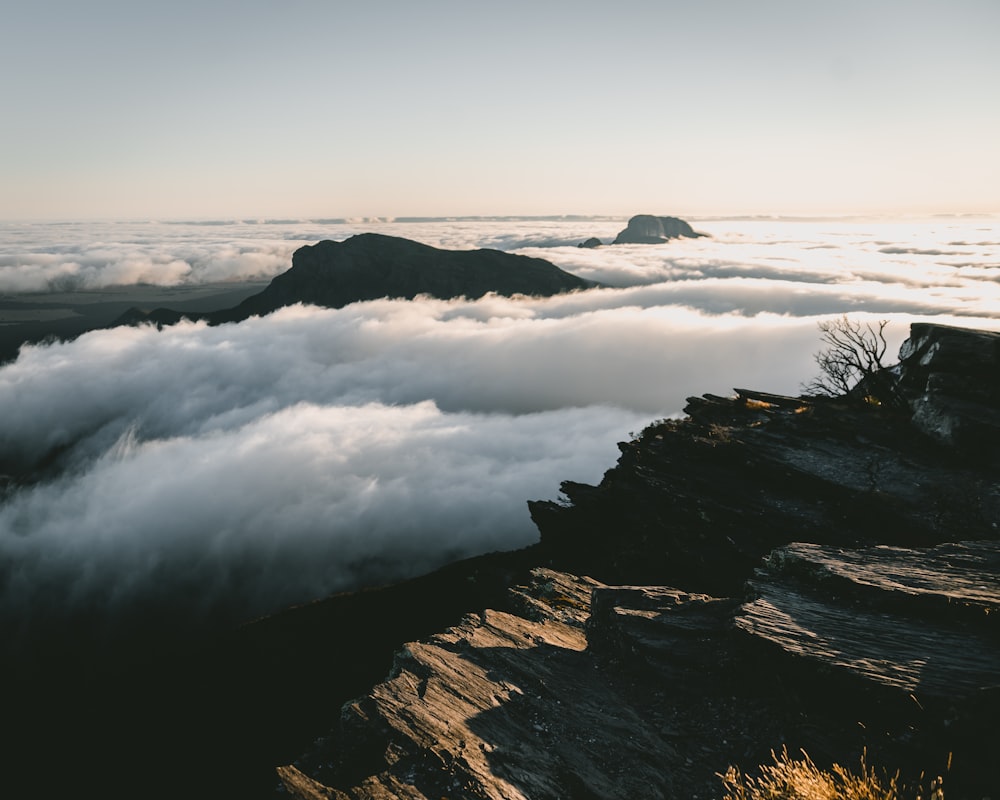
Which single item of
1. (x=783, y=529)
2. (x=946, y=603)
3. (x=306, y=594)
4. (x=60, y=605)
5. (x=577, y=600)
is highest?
(x=946, y=603)

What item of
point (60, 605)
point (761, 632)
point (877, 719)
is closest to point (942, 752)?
point (877, 719)

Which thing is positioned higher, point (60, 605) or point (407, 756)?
point (407, 756)

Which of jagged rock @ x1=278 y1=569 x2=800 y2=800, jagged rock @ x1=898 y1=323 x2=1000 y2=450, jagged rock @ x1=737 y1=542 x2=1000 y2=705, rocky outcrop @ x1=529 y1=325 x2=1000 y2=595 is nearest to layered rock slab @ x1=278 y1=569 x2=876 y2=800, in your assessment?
jagged rock @ x1=278 y1=569 x2=800 y2=800

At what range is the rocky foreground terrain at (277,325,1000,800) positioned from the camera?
388 inches

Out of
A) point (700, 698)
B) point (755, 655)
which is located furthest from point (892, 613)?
point (700, 698)

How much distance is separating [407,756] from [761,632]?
27.4ft

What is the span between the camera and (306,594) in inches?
6816

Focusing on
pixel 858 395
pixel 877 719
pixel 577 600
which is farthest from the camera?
pixel 858 395

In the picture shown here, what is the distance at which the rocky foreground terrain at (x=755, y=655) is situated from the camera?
388 inches

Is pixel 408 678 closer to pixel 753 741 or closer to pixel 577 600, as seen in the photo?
pixel 753 741

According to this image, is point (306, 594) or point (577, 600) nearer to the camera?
point (577, 600)

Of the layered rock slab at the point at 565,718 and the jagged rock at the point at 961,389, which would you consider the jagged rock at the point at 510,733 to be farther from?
the jagged rock at the point at 961,389

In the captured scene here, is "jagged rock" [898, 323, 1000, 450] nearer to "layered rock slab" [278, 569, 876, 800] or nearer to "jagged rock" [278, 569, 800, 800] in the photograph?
"layered rock slab" [278, 569, 876, 800]

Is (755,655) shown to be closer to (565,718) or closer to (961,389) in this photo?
(565,718)
